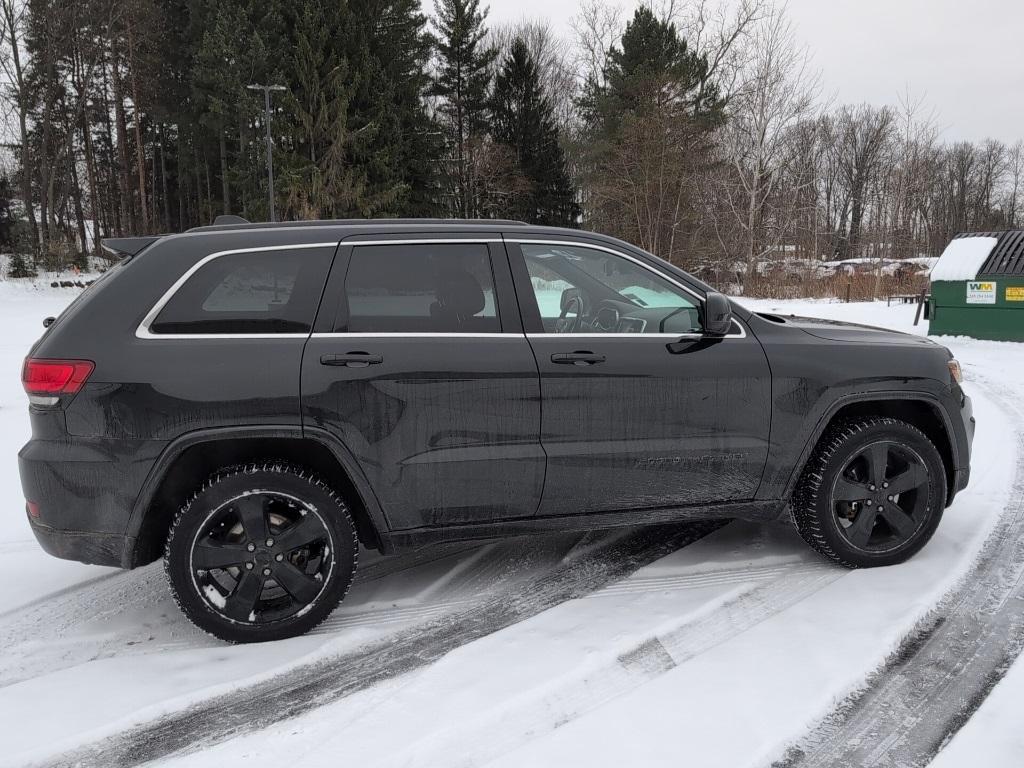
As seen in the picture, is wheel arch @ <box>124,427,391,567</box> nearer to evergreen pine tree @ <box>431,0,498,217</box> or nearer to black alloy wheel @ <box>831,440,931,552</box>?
black alloy wheel @ <box>831,440,931,552</box>

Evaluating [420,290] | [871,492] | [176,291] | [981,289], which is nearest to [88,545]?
[176,291]

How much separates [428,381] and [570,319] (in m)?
0.79

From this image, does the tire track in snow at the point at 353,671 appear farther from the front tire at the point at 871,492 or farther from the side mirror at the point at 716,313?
the side mirror at the point at 716,313

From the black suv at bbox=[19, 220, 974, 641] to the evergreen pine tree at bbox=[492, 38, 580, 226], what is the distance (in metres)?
44.2

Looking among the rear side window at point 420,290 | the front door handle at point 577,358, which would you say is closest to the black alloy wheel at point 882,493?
the front door handle at point 577,358

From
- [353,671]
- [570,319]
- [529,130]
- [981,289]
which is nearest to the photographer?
[353,671]

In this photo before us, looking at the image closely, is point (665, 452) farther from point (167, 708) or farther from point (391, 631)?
point (167, 708)

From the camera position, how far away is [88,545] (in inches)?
122

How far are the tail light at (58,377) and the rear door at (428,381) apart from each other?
872 mm

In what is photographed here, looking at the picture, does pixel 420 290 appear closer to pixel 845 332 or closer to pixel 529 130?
Answer: pixel 845 332

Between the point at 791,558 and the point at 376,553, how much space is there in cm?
229

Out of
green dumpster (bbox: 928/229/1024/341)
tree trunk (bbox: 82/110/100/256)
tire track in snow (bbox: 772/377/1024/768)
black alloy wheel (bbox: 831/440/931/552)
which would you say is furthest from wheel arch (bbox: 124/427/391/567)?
tree trunk (bbox: 82/110/100/256)

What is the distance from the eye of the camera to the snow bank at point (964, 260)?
12477 millimetres

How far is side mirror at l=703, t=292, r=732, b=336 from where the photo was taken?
11.3ft
